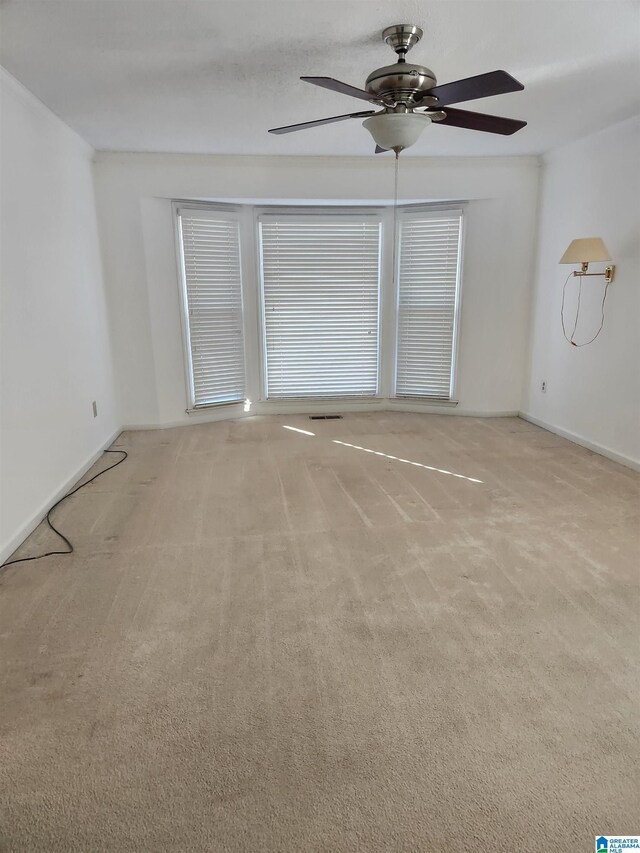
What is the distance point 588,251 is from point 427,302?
1.79 meters

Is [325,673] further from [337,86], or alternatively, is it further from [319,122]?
[319,122]

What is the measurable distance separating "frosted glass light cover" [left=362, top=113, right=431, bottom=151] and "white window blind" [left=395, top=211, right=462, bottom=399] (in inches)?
113

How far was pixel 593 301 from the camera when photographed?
4.35 metres

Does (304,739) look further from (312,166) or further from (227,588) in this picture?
(312,166)

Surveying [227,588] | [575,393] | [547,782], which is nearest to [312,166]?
[575,393]

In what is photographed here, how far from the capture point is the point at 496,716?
5.67 ft

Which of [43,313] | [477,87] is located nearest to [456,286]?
[477,87]

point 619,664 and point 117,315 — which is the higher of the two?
point 117,315

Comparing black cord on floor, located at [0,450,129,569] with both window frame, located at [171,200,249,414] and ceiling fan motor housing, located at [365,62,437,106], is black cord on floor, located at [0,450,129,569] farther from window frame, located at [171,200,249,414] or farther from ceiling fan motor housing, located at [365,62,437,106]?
ceiling fan motor housing, located at [365,62,437,106]

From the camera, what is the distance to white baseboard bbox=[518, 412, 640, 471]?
3.98 m

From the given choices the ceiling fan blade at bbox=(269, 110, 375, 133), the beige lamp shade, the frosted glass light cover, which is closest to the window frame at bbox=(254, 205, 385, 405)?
the beige lamp shade

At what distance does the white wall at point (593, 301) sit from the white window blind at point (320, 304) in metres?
1.71

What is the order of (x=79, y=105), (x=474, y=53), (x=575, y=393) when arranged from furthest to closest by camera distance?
(x=575, y=393), (x=79, y=105), (x=474, y=53)

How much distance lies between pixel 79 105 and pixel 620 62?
10.8ft
